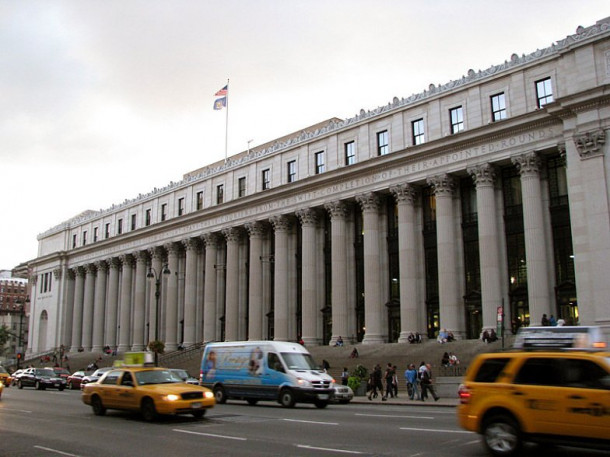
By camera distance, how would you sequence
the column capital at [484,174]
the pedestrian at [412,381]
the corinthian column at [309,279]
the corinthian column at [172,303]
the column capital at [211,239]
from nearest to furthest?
the pedestrian at [412,381], the column capital at [484,174], the corinthian column at [309,279], the column capital at [211,239], the corinthian column at [172,303]

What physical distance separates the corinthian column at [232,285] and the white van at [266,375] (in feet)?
100

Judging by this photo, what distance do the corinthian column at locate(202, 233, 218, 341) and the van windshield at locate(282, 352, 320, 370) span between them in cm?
3682

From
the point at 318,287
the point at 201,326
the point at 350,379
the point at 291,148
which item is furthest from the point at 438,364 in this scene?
the point at 201,326

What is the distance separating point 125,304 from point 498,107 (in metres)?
51.1

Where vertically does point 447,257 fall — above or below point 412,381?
above

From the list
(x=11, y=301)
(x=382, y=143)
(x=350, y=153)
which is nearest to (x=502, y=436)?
(x=382, y=143)

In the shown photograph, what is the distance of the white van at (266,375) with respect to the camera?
1008 inches

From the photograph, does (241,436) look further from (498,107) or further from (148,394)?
(498,107)

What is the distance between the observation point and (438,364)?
38.7 m

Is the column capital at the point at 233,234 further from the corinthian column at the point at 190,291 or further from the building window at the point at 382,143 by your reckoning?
the building window at the point at 382,143

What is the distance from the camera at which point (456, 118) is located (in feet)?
154

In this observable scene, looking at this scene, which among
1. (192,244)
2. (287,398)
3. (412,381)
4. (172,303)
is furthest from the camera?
(172,303)

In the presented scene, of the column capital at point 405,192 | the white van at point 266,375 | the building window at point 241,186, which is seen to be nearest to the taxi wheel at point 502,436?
the white van at point 266,375

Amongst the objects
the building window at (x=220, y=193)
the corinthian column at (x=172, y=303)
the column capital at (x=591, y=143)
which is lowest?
the corinthian column at (x=172, y=303)
